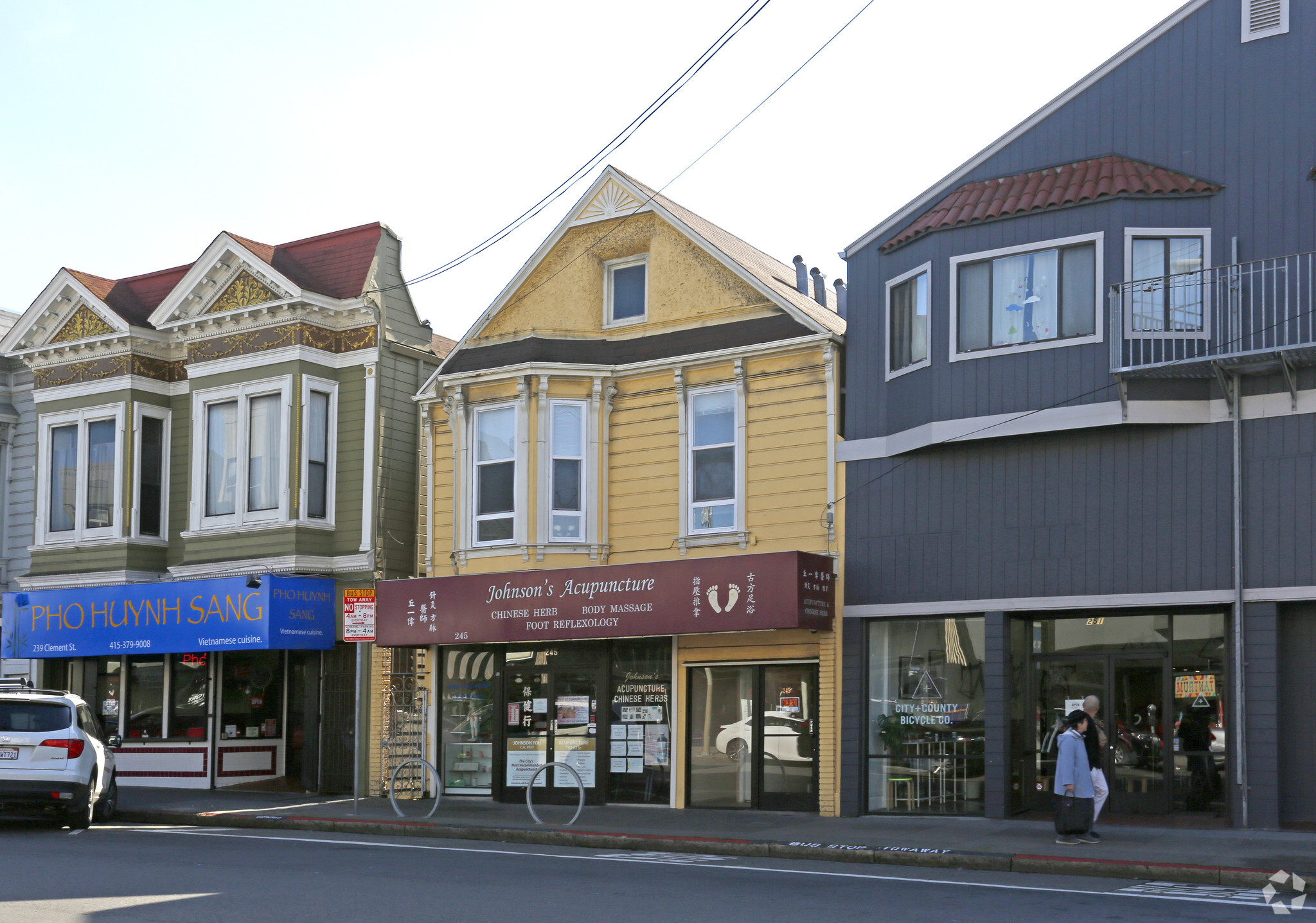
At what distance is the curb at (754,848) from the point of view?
12.6 meters

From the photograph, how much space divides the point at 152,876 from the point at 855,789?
894 cm

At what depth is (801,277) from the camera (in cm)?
2320

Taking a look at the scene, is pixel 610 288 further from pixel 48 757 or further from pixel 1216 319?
pixel 48 757

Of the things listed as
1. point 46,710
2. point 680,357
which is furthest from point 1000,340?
point 46,710

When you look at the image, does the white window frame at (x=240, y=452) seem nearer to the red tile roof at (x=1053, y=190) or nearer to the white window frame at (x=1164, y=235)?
the red tile roof at (x=1053, y=190)

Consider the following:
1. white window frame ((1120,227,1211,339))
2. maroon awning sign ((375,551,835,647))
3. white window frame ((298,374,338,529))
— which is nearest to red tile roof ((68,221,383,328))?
white window frame ((298,374,338,529))

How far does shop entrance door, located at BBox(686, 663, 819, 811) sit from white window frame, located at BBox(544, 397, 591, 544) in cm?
268

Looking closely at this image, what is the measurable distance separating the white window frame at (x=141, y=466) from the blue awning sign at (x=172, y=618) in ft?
3.68

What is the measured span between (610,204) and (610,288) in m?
1.28

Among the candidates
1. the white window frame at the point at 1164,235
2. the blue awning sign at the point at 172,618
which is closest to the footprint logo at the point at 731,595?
the white window frame at the point at 1164,235

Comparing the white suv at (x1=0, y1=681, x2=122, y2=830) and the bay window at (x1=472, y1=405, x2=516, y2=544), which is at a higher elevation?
the bay window at (x1=472, y1=405, x2=516, y2=544)

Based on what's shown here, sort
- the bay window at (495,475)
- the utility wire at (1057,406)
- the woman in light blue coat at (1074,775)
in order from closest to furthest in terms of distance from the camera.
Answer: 1. the woman in light blue coat at (1074,775)
2. the utility wire at (1057,406)
3. the bay window at (495,475)

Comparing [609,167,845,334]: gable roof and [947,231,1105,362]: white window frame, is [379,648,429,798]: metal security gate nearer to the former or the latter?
[609,167,845,334]: gable roof

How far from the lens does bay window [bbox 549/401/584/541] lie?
67.1 ft
